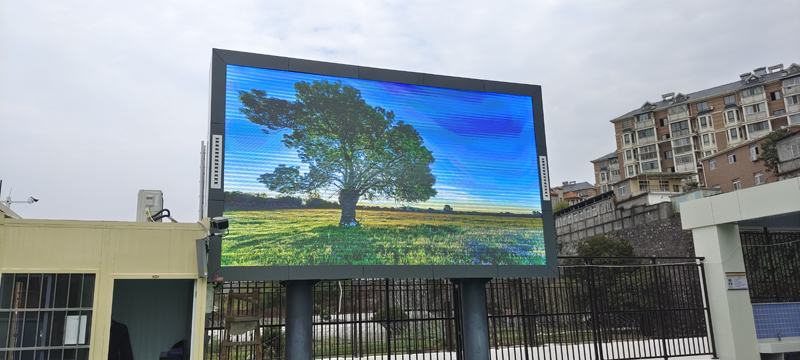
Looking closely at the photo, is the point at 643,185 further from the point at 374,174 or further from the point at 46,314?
the point at 46,314

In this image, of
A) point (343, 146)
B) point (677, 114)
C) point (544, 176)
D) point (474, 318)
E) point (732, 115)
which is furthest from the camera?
point (677, 114)

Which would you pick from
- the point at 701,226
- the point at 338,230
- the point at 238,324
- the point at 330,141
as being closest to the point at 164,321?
the point at 238,324

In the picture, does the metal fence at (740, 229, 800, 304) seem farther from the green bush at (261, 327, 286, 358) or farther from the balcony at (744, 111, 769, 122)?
the balcony at (744, 111, 769, 122)

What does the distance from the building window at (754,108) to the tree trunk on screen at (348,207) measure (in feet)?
186

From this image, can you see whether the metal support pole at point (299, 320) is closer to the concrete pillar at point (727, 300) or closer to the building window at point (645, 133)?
the concrete pillar at point (727, 300)

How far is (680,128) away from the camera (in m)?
60.2

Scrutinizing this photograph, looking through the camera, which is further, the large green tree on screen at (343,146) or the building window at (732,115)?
the building window at (732,115)

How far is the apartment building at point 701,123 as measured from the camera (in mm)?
52812

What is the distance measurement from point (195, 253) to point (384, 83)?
469 centimetres

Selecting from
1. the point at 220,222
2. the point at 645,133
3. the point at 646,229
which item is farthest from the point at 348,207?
the point at 645,133

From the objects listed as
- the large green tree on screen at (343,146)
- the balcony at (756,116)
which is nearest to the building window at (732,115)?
the balcony at (756,116)

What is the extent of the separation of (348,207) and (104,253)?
3.89m

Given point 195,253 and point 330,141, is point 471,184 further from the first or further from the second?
point 195,253

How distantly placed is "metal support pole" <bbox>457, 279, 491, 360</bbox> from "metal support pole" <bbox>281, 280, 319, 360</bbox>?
10.3 feet
